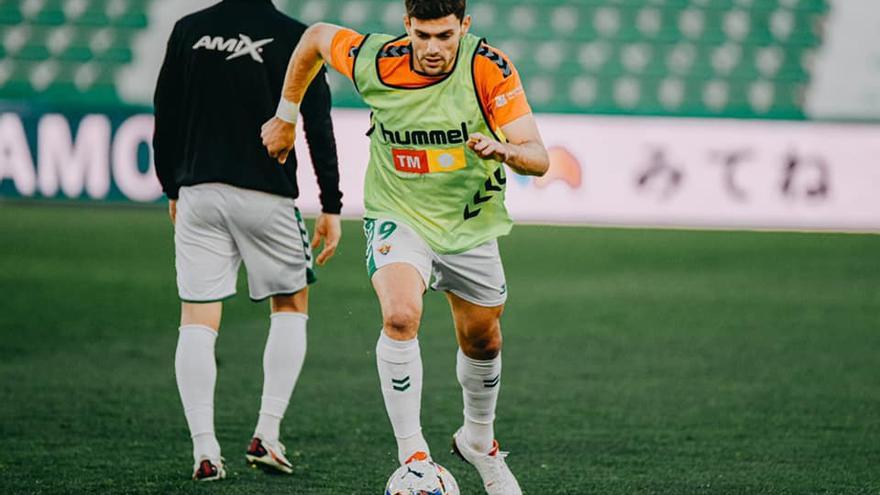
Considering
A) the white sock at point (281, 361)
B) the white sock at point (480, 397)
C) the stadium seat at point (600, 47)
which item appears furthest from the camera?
the stadium seat at point (600, 47)

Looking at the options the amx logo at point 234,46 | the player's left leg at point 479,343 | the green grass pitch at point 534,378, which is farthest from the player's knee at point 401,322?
the amx logo at point 234,46

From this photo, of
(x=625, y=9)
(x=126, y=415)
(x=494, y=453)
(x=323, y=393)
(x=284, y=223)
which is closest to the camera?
(x=494, y=453)

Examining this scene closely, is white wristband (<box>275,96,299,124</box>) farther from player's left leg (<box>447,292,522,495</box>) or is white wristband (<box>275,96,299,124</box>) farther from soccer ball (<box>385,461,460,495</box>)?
soccer ball (<box>385,461,460,495</box>)

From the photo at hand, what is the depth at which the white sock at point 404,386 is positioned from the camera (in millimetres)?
4375

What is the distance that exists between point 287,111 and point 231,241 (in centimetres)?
69

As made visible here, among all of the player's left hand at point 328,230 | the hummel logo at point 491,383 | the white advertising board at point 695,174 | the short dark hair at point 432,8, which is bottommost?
the white advertising board at point 695,174

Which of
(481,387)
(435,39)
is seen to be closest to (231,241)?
(481,387)

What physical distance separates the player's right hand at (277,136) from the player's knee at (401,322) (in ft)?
2.41

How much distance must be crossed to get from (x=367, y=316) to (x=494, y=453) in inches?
186

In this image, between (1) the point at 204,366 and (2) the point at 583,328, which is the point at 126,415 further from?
(2) the point at 583,328

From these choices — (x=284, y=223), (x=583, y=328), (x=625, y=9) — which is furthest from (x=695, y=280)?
(x=625, y=9)

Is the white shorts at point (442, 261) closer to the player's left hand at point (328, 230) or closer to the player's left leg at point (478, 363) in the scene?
the player's left leg at point (478, 363)

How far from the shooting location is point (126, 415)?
612cm

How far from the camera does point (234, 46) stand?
5.05 meters
